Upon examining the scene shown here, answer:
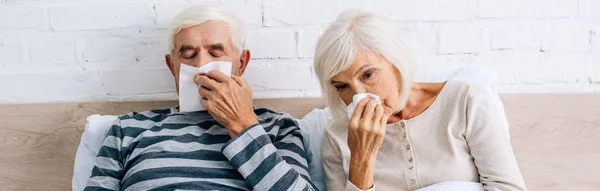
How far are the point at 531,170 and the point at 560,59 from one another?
1.02ft

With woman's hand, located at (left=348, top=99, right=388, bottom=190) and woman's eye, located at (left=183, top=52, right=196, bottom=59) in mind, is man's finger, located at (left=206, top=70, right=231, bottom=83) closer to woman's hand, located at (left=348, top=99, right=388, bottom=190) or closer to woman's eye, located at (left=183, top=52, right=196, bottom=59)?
woman's eye, located at (left=183, top=52, right=196, bottom=59)

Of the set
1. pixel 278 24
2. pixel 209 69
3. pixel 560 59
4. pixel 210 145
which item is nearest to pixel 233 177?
pixel 210 145

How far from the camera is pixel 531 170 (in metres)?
1.57

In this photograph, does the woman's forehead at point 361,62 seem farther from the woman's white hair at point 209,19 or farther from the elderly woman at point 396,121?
the woman's white hair at point 209,19

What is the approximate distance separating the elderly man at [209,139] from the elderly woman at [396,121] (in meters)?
0.15

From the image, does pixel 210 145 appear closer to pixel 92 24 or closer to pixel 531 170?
pixel 92 24

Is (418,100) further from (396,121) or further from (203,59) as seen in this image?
(203,59)

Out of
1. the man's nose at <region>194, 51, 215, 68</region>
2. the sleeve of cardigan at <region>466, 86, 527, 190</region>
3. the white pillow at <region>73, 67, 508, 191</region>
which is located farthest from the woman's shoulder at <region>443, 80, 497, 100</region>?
the man's nose at <region>194, 51, 215, 68</region>

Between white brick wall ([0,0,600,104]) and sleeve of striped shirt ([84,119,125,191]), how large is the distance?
0.27m

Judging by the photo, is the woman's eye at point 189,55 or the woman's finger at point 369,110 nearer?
the woman's finger at point 369,110

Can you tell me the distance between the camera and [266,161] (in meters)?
1.35

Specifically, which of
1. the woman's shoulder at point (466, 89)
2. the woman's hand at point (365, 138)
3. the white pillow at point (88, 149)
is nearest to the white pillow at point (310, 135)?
the white pillow at point (88, 149)

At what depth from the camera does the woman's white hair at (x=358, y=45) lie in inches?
50.9

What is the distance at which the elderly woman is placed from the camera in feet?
4.24
